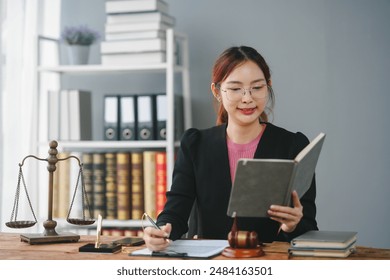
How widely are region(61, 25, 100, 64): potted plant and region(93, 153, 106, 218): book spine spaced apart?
0.44 metres

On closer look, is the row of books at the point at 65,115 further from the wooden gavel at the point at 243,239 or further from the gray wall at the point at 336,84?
the wooden gavel at the point at 243,239

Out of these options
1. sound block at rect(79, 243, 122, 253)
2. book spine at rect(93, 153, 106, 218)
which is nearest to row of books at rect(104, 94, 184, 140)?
book spine at rect(93, 153, 106, 218)

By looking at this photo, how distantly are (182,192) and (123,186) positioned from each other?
104cm

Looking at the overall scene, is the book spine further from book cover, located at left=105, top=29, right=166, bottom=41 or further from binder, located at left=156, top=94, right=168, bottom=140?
book cover, located at left=105, top=29, right=166, bottom=41

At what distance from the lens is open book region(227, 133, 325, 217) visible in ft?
4.36

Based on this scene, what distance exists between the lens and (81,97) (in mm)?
2924

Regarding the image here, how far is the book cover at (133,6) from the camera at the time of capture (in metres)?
2.76

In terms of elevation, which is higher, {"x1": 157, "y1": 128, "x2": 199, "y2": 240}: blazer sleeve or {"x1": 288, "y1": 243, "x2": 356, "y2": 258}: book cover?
{"x1": 157, "y1": 128, "x2": 199, "y2": 240}: blazer sleeve

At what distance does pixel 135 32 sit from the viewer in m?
2.79

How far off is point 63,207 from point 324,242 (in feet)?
5.63

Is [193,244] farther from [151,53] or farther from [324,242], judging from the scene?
[151,53]

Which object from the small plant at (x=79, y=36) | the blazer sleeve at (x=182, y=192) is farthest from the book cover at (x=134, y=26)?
the blazer sleeve at (x=182, y=192)

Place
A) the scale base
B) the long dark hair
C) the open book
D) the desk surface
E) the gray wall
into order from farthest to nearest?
the gray wall
the long dark hair
the scale base
the desk surface
the open book
